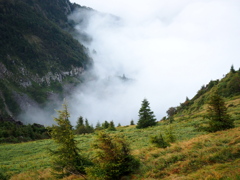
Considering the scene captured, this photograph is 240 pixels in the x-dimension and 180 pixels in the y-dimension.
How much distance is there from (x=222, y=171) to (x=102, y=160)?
699 cm

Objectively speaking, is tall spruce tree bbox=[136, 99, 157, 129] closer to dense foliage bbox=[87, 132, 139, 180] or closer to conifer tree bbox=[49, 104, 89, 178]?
conifer tree bbox=[49, 104, 89, 178]

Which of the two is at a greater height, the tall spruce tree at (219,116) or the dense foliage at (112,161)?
the tall spruce tree at (219,116)

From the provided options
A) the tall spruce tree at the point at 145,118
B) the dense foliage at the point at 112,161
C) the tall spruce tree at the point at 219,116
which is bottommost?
the dense foliage at the point at 112,161

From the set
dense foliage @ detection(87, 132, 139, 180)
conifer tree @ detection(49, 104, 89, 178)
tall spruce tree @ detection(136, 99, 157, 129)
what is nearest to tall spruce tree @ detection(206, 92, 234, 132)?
dense foliage @ detection(87, 132, 139, 180)

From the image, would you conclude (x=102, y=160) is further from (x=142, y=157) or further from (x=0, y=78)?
(x=0, y=78)

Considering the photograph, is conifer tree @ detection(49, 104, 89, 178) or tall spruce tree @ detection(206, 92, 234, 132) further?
tall spruce tree @ detection(206, 92, 234, 132)

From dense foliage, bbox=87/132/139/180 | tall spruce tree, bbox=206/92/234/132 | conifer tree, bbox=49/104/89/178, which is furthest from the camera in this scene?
tall spruce tree, bbox=206/92/234/132

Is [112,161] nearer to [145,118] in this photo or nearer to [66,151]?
[66,151]

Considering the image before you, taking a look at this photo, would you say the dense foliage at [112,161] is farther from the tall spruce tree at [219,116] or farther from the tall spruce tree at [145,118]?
the tall spruce tree at [145,118]

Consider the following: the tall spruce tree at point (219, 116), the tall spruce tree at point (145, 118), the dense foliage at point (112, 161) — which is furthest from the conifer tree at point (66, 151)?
the tall spruce tree at point (145, 118)

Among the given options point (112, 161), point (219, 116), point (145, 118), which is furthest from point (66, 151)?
point (145, 118)

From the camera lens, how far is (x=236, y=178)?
27.4 ft

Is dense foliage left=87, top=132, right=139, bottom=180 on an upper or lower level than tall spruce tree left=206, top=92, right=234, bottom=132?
lower

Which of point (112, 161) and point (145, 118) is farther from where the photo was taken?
point (145, 118)
